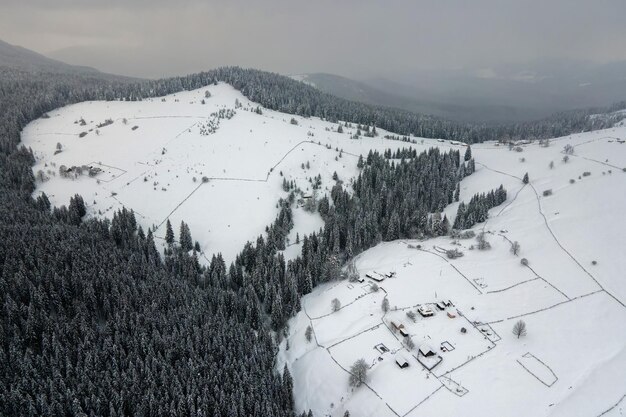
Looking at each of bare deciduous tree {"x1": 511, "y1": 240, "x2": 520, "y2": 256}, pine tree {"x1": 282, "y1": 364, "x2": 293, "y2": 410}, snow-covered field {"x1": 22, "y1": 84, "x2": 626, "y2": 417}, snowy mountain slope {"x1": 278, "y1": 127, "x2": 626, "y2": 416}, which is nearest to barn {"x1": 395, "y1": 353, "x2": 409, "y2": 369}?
snow-covered field {"x1": 22, "y1": 84, "x2": 626, "y2": 417}

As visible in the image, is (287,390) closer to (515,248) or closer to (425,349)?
(425,349)

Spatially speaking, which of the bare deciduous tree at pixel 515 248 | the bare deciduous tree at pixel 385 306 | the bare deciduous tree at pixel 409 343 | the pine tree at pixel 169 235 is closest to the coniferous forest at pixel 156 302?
the pine tree at pixel 169 235

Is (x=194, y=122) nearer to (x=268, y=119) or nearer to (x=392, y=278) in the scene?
(x=268, y=119)

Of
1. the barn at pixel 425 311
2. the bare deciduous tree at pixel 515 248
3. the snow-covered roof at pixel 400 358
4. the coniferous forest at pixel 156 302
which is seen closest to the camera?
the coniferous forest at pixel 156 302

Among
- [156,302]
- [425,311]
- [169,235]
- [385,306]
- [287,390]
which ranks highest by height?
[169,235]

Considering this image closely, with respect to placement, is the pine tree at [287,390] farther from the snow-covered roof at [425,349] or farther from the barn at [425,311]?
the barn at [425,311]

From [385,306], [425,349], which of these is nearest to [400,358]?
[425,349]
